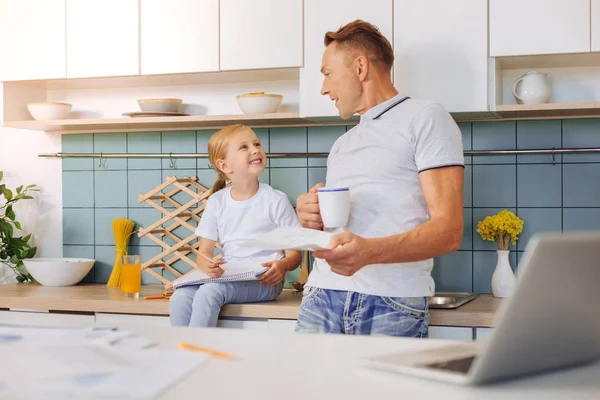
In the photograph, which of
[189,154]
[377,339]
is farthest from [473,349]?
[189,154]

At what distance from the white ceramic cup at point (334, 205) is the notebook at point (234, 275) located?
87 cm

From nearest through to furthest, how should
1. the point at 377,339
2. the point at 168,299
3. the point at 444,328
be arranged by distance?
the point at 377,339, the point at 444,328, the point at 168,299

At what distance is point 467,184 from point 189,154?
44.0 inches

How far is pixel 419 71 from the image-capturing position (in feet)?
8.77

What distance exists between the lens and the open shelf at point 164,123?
2896 millimetres

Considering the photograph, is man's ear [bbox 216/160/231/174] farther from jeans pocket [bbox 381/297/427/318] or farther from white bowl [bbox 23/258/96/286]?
jeans pocket [bbox 381/297/427/318]

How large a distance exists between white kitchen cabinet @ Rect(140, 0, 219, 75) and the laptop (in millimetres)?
2144

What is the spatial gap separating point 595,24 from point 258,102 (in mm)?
1172

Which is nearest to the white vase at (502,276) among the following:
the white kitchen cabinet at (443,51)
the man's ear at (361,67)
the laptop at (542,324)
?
the white kitchen cabinet at (443,51)

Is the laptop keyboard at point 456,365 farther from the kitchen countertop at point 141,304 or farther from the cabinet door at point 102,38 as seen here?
the cabinet door at point 102,38

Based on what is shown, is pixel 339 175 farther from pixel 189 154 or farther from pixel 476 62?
pixel 189 154

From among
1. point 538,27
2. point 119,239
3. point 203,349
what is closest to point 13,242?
point 119,239

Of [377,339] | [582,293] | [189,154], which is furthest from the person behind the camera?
[189,154]

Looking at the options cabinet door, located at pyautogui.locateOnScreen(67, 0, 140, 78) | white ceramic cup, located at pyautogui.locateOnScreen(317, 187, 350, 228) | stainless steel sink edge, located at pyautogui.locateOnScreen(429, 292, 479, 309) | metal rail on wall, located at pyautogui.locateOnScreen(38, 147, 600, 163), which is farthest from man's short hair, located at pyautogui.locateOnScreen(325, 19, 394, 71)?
cabinet door, located at pyautogui.locateOnScreen(67, 0, 140, 78)
